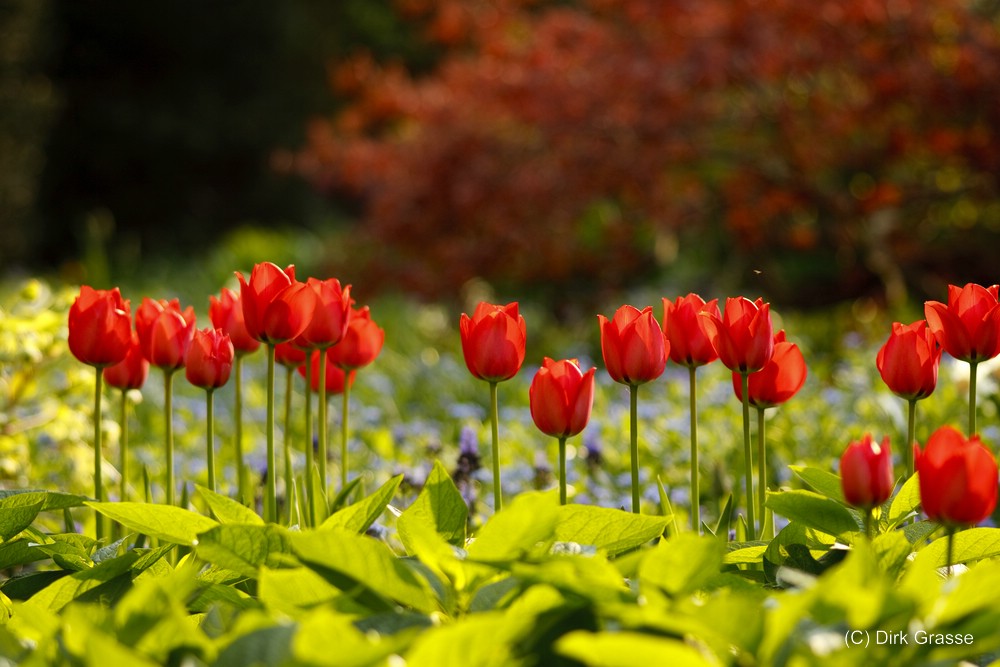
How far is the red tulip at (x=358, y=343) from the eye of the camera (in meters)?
2.13

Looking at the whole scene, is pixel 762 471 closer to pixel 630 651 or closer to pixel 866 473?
pixel 866 473

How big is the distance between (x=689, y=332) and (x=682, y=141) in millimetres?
4618

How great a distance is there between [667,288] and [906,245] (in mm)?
2086

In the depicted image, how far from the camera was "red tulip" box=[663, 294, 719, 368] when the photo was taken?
1.88 meters

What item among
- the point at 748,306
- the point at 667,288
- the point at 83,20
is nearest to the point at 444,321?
the point at 667,288

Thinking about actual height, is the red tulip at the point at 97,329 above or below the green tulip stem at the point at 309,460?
above

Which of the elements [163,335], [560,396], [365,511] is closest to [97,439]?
[163,335]

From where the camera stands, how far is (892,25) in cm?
600

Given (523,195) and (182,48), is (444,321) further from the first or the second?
(182,48)

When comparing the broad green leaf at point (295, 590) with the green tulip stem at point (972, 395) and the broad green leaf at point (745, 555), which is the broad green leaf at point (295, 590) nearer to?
the broad green leaf at point (745, 555)

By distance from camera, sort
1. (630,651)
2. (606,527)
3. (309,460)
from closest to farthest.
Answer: (630,651)
(606,527)
(309,460)

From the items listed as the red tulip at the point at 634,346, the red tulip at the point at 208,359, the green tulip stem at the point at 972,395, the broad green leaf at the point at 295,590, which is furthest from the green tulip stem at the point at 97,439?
the green tulip stem at the point at 972,395

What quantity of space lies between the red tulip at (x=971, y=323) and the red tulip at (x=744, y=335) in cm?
30

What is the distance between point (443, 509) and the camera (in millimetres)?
1674
